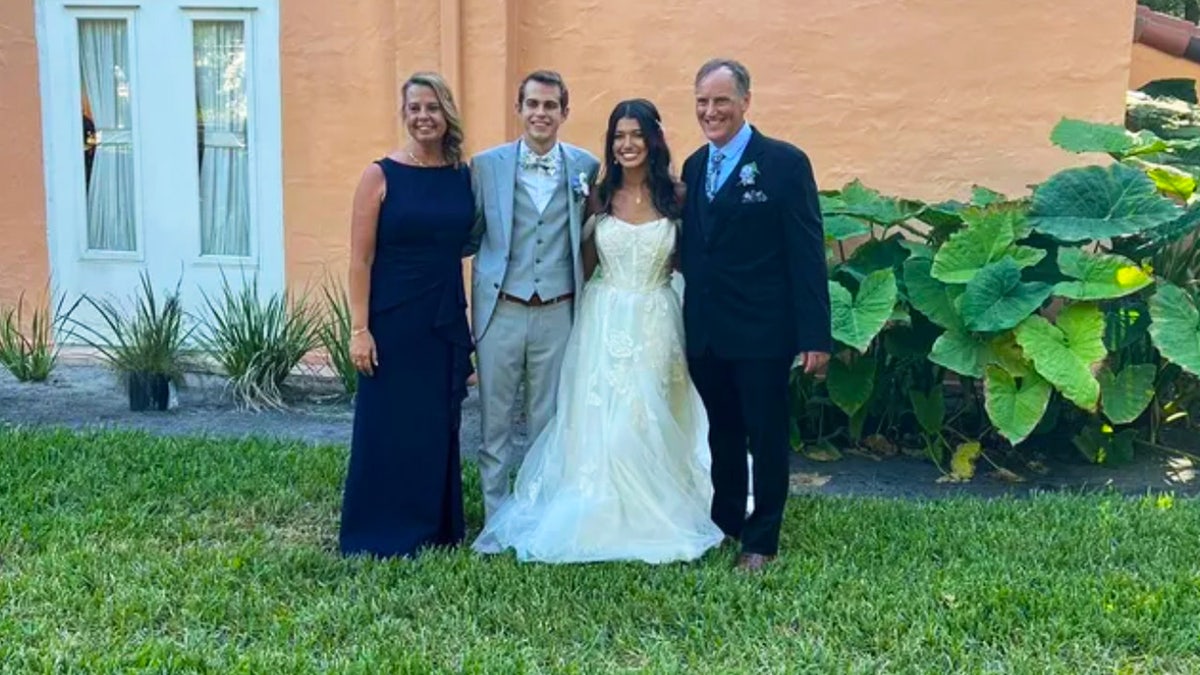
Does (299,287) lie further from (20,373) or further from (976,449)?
(976,449)

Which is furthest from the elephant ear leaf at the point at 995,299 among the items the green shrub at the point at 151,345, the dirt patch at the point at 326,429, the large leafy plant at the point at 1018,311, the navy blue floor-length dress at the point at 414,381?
the green shrub at the point at 151,345

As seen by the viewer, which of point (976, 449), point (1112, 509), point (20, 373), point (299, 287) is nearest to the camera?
point (1112, 509)

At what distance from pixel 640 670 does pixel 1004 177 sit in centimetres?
460

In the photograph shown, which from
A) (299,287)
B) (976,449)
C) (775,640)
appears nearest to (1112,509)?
(976,449)

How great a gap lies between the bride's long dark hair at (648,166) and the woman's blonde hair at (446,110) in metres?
0.57

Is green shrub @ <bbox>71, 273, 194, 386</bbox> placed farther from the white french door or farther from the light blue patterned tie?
the light blue patterned tie

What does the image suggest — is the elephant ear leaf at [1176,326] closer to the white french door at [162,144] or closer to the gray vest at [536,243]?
the gray vest at [536,243]

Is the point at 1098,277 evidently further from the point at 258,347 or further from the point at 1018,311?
the point at 258,347

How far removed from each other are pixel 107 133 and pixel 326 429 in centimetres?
308

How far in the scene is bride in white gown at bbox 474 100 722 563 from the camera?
4383mm

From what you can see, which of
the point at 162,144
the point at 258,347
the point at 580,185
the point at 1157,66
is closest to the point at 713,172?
the point at 580,185

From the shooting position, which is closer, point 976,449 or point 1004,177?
point 976,449

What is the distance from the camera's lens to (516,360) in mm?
4523

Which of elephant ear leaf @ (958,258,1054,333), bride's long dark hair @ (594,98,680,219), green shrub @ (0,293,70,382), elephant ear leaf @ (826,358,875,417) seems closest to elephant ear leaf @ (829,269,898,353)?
elephant ear leaf @ (826,358,875,417)
